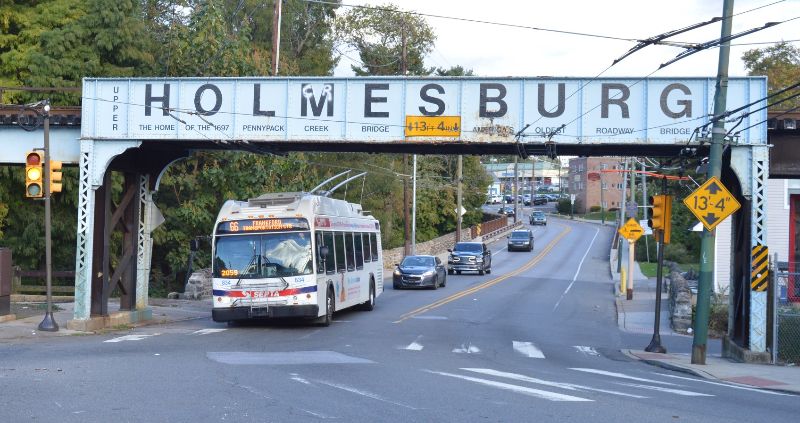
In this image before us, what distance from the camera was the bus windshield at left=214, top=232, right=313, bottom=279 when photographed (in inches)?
818

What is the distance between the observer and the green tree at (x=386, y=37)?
66.6 meters

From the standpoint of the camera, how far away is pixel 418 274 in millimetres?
38469

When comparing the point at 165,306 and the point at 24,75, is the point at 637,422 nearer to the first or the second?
the point at 165,306

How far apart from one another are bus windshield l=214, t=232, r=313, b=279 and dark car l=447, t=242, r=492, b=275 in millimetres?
29685

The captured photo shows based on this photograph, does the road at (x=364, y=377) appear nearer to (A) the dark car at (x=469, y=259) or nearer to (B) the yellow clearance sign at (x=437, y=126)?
(B) the yellow clearance sign at (x=437, y=126)

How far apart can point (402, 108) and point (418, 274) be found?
1841 cm

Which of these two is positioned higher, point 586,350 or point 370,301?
point 370,301

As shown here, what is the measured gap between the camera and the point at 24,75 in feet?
109

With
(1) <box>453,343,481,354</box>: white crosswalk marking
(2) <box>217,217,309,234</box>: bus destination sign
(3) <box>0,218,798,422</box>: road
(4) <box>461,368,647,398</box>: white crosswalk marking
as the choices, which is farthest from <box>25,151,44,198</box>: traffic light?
(4) <box>461,368,647,398</box>: white crosswalk marking

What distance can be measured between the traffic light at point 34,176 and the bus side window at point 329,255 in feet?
21.4

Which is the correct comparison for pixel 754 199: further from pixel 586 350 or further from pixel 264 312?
pixel 264 312

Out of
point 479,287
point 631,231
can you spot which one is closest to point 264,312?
point 631,231

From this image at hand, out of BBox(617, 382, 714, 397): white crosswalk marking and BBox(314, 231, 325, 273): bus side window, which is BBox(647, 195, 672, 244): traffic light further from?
BBox(314, 231, 325, 273): bus side window

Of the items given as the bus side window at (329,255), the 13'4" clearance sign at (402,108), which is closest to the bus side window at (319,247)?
the bus side window at (329,255)
